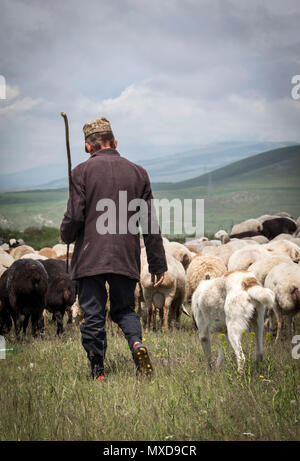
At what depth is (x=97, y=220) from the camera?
177 inches

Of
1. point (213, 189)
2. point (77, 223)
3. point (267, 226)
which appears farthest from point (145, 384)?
point (213, 189)

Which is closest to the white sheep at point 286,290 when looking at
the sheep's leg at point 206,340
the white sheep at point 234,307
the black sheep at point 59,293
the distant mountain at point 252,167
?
the sheep's leg at point 206,340

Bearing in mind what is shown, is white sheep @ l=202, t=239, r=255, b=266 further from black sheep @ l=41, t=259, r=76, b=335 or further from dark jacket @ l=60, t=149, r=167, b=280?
dark jacket @ l=60, t=149, r=167, b=280

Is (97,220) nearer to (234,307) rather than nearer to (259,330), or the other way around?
(234,307)

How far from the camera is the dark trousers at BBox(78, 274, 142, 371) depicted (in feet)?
14.8

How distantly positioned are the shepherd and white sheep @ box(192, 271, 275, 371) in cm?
74

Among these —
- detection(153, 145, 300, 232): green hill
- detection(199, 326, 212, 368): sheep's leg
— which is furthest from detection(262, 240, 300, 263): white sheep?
detection(153, 145, 300, 232): green hill

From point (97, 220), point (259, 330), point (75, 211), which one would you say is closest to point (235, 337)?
point (259, 330)

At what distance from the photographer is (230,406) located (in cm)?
364

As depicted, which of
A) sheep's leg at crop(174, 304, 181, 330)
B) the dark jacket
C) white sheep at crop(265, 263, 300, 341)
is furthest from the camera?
sheep's leg at crop(174, 304, 181, 330)

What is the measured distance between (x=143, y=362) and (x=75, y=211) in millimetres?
1460

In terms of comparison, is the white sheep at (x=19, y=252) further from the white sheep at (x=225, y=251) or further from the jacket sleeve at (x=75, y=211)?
the jacket sleeve at (x=75, y=211)

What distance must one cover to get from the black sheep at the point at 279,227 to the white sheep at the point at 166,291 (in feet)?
61.7

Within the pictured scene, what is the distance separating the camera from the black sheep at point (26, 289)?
24.1ft
